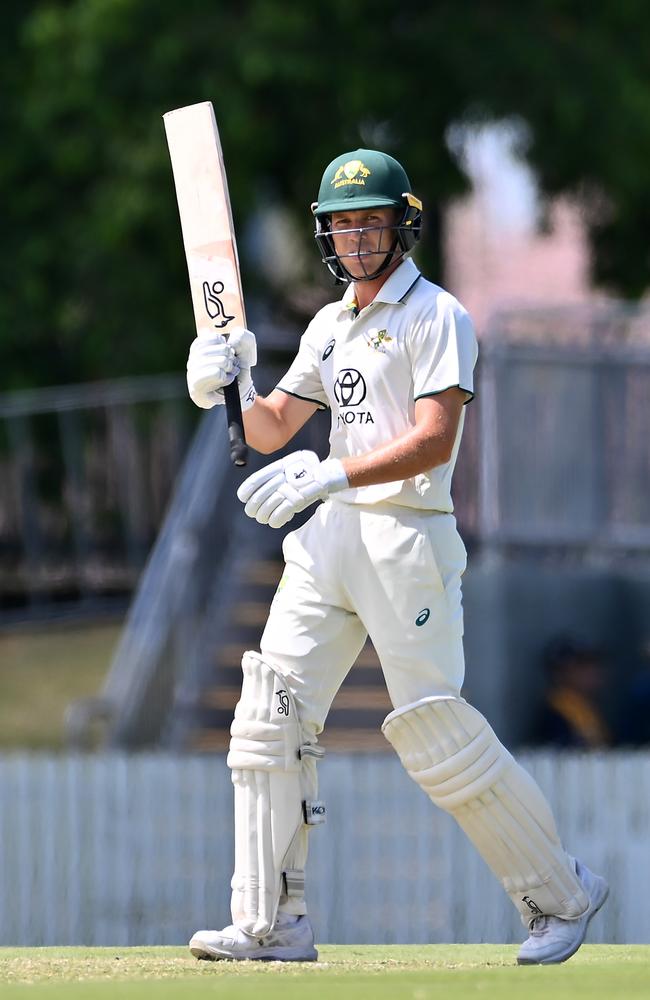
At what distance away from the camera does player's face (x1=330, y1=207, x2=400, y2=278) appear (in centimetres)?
532

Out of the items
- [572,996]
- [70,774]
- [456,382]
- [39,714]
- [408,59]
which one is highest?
[408,59]

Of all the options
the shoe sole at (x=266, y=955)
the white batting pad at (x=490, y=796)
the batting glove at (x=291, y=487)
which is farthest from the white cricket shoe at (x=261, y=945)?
the batting glove at (x=291, y=487)

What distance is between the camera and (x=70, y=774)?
28.4 feet

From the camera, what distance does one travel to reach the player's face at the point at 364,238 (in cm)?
532

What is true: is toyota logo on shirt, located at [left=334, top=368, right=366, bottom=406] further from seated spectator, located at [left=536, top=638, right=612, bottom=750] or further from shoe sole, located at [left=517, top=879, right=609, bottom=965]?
seated spectator, located at [left=536, top=638, right=612, bottom=750]

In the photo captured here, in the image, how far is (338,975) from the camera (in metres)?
4.80

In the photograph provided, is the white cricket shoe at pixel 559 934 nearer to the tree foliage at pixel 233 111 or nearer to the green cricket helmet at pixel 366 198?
the green cricket helmet at pixel 366 198

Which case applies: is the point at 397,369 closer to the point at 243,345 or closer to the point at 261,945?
the point at 243,345

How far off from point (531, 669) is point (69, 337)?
4.74 metres

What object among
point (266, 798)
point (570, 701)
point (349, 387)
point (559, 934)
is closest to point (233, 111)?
point (570, 701)

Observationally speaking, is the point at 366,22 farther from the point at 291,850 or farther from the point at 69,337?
the point at 291,850

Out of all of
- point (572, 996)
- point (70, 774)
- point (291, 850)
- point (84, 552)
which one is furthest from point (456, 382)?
point (84, 552)

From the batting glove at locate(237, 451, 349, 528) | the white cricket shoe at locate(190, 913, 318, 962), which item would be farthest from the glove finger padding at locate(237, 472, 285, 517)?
the white cricket shoe at locate(190, 913, 318, 962)

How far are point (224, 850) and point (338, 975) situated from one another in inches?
153
